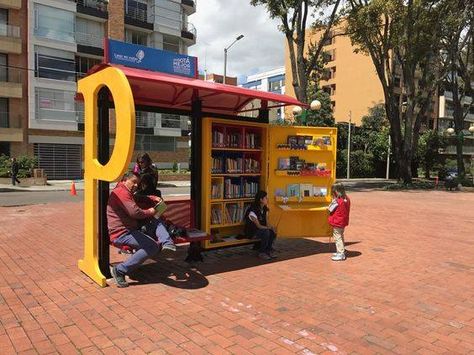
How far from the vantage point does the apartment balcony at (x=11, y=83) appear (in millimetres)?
30422

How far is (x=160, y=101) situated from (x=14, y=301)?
4063mm

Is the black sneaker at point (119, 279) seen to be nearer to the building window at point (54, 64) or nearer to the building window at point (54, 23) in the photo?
the building window at point (54, 64)

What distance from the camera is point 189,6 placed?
41.4 m

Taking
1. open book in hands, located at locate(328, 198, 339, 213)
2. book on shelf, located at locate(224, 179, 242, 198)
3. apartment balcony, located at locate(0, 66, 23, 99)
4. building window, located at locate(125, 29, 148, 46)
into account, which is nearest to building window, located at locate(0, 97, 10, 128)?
apartment balcony, located at locate(0, 66, 23, 99)

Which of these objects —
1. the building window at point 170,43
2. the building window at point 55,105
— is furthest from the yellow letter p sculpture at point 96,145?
the building window at point 170,43

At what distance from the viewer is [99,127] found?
19.6 ft

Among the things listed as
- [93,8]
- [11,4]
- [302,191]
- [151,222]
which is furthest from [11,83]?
[151,222]

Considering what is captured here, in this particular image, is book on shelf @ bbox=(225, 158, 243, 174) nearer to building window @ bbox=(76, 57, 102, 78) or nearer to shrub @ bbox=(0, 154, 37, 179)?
shrub @ bbox=(0, 154, 37, 179)

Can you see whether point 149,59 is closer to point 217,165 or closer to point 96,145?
point 96,145

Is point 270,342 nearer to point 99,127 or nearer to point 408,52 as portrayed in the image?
point 99,127

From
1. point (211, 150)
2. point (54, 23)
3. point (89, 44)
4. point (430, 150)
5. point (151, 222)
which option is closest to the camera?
point (151, 222)

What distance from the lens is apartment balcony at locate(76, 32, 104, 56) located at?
1341 inches

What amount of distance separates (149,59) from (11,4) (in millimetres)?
29876

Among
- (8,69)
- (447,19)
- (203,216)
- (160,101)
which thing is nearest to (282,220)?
(203,216)
